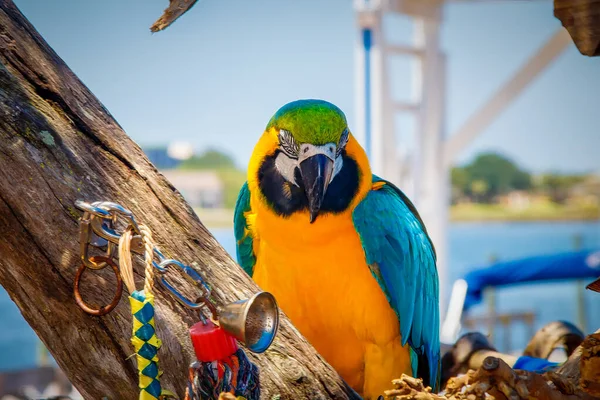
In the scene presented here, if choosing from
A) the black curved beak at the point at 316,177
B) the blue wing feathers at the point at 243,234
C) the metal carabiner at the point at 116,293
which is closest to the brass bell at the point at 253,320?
the metal carabiner at the point at 116,293

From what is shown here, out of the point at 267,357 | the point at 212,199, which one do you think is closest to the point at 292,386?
the point at 267,357

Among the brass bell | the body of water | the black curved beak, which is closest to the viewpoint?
the brass bell

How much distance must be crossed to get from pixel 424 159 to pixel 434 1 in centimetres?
122

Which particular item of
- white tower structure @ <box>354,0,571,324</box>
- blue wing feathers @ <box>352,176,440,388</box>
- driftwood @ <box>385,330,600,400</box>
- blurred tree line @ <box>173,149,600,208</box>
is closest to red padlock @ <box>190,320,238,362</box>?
driftwood @ <box>385,330,600,400</box>

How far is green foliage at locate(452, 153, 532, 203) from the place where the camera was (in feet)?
112

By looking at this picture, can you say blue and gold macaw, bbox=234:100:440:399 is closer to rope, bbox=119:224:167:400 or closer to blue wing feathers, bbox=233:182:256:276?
blue wing feathers, bbox=233:182:256:276

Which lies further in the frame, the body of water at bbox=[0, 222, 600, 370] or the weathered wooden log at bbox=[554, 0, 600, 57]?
the body of water at bbox=[0, 222, 600, 370]

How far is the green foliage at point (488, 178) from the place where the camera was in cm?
3412

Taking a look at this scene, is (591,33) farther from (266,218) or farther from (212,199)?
(212,199)

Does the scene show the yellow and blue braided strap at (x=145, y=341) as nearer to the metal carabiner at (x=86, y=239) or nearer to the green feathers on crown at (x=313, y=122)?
the metal carabiner at (x=86, y=239)

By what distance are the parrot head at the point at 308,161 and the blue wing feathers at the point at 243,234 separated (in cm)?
16

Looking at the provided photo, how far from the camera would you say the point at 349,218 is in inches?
62.6

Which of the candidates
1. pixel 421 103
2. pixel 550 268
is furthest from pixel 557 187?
pixel 421 103

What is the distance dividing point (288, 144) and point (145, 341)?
76 centimetres
